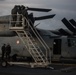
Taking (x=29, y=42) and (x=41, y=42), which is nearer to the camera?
(x=29, y=42)

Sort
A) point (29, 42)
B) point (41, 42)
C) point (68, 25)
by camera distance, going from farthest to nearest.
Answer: point (68, 25) < point (41, 42) < point (29, 42)

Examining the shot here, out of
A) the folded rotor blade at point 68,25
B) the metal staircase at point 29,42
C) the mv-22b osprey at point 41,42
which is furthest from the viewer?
the folded rotor blade at point 68,25

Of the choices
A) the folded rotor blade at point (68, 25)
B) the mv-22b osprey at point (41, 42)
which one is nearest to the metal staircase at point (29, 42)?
the mv-22b osprey at point (41, 42)

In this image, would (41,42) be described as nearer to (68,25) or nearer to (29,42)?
(29,42)

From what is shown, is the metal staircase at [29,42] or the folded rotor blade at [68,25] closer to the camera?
the metal staircase at [29,42]

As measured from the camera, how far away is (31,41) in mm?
25328

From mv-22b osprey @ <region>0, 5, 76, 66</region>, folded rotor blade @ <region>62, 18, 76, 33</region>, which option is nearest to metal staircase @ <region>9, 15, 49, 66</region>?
mv-22b osprey @ <region>0, 5, 76, 66</region>

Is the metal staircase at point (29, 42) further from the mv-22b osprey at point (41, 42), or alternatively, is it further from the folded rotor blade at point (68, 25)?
the folded rotor blade at point (68, 25)

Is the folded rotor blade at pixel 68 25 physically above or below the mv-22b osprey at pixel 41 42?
above

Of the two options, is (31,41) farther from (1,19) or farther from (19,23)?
(1,19)

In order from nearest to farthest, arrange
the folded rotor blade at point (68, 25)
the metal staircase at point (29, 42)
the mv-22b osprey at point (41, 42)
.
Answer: the metal staircase at point (29, 42) < the mv-22b osprey at point (41, 42) < the folded rotor blade at point (68, 25)

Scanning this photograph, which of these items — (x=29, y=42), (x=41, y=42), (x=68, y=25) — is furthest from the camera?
(x=68, y=25)

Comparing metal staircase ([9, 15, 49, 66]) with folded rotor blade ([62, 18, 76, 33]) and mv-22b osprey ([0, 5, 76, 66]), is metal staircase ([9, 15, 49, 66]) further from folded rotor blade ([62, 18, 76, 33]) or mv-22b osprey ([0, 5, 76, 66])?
folded rotor blade ([62, 18, 76, 33])

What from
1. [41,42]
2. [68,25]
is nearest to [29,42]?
[41,42]
